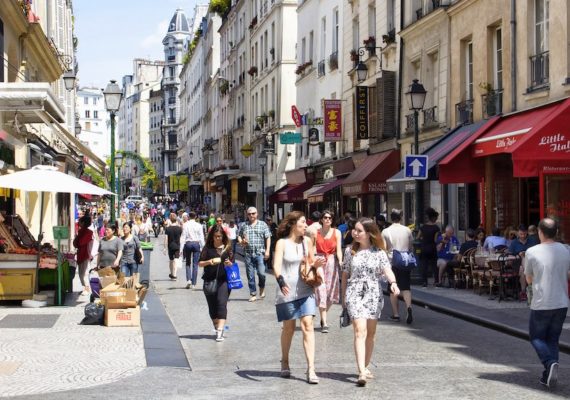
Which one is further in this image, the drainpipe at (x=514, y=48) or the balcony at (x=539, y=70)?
the drainpipe at (x=514, y=48)

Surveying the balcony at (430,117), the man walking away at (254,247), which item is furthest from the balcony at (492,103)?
the man walking away at (254,247)

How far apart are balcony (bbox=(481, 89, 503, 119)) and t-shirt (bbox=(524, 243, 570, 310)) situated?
41.9 feet

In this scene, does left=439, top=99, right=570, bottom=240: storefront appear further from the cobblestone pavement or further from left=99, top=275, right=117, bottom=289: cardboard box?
the cobblestone pavement

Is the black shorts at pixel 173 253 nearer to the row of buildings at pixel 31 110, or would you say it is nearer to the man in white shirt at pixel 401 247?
the row of buildings at pixel 31 110

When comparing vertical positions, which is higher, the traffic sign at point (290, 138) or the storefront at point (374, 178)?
the traffic sign at point (290, 138)

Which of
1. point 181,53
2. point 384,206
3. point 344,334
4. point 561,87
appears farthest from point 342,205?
point 181,53

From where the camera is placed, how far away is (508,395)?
8.70 m

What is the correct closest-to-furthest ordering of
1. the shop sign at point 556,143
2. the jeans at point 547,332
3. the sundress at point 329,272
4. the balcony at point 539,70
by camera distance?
the jeans at point 547,332 → the sundress at point 329,272 → the shop sign at point 556,143 → the balcony at point 539,70

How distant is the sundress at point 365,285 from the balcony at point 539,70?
35.1 ft

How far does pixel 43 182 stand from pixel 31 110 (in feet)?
8.27

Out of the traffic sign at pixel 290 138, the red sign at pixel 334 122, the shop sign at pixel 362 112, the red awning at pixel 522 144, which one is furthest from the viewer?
the traffic sign at pixel 290 138

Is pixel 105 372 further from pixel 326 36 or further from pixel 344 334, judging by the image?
pixel 326 36

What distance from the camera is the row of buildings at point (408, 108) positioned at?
1927cm

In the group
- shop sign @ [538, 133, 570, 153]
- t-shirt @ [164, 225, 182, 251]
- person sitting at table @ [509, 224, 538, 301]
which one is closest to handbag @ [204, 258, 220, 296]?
person sitting at table @ [509, 224, 538, 301]
